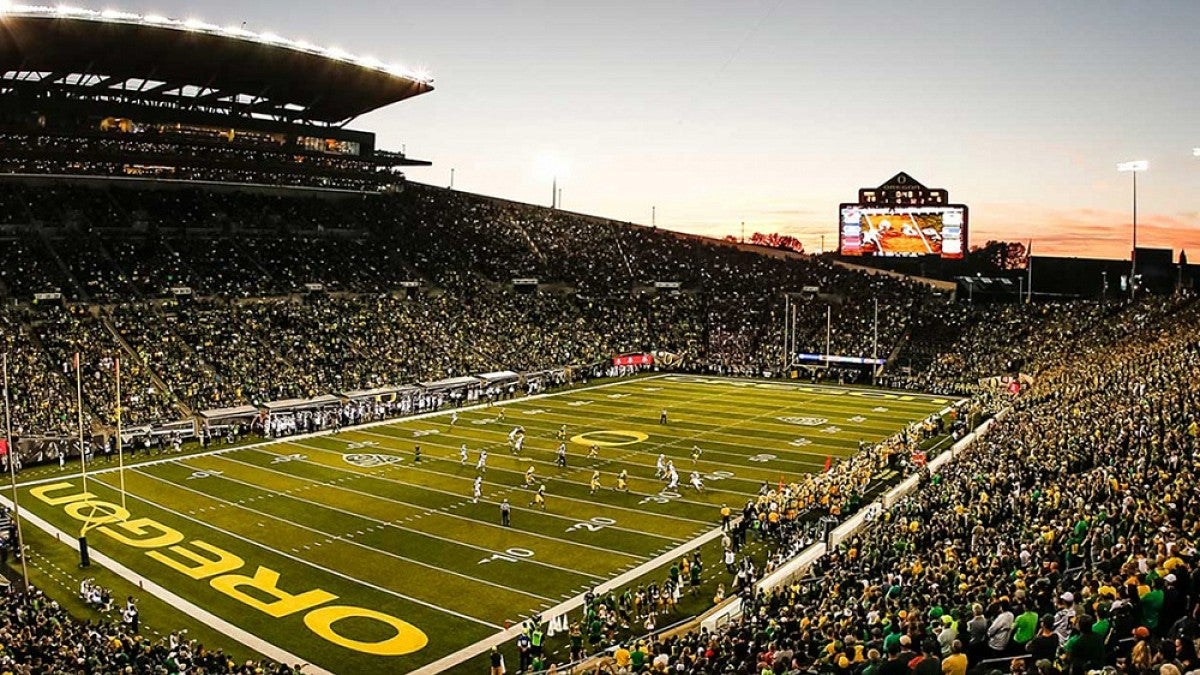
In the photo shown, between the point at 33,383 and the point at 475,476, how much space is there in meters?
19.7

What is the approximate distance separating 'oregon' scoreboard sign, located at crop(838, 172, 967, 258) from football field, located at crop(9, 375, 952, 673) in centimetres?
2306

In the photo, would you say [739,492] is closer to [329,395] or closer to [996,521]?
[996,521]

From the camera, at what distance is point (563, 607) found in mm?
20312

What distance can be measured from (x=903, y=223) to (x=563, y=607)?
52.2 metres

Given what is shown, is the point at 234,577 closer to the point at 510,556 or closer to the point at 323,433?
the point at 510,556

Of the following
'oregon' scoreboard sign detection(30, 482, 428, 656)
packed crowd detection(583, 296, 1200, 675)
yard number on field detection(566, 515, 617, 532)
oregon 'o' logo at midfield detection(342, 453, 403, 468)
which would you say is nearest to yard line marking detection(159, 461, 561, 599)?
'oregon' scoreboard sign detection(30, 482, 428, 656)

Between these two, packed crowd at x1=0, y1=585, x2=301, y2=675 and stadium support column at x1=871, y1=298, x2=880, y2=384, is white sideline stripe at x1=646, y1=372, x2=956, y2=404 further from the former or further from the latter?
packed crowd at x1=0, y1=585, x2=301, y2=675

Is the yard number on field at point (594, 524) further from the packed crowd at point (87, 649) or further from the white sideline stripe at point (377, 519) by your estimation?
the packed crowd at point (87, 649)

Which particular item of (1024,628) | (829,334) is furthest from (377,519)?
(829,334)

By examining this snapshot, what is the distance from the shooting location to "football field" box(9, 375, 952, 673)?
20.2 meters

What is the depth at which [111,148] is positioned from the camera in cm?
5603

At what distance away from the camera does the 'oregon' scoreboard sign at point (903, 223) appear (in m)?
64.0

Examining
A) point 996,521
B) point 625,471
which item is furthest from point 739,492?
point 996,521

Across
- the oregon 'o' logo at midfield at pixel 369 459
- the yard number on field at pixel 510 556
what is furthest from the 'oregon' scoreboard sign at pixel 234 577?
the oregon 'o' logo at midfield at pixel 369 459
